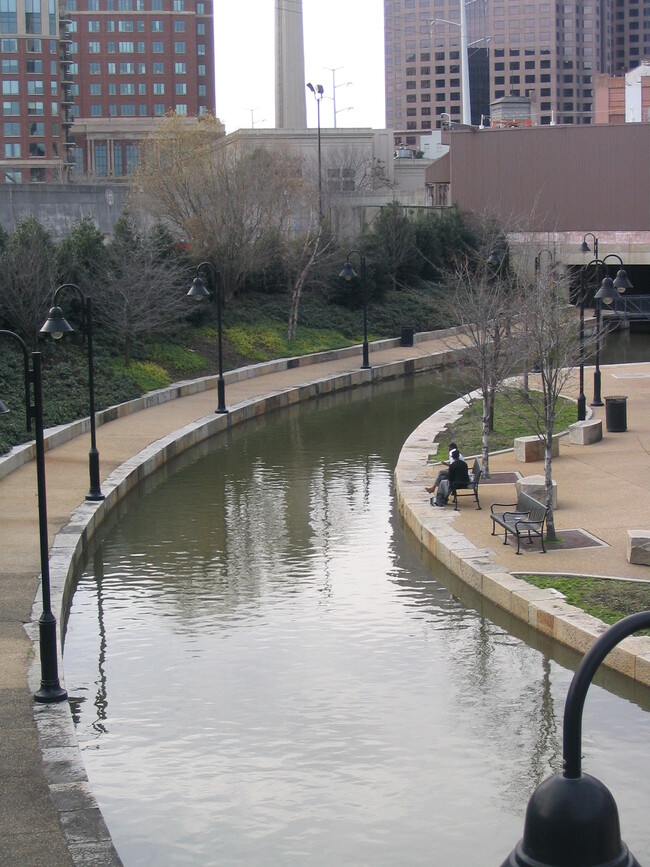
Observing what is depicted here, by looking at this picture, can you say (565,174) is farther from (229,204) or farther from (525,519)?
(525,519)

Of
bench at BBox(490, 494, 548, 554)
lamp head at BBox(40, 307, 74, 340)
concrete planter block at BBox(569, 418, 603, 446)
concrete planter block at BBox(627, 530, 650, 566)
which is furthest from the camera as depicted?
concrete planter block at BBox(569, 418, 603, 446)

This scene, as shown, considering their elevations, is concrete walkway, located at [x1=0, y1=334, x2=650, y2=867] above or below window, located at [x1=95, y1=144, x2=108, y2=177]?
below

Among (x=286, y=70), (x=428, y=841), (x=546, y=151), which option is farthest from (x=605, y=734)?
(x=286, y=70)

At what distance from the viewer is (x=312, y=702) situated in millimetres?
12789

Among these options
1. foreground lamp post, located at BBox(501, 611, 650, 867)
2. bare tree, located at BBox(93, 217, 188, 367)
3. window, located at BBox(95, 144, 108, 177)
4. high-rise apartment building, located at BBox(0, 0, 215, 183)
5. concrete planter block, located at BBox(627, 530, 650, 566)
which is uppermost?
high-rise apartment building, located at BBox(0, 0, 215, 183)

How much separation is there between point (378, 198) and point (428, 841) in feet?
188

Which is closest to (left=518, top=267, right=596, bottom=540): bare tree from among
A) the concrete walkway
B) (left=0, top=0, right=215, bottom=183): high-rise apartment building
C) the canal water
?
the concrete walkway

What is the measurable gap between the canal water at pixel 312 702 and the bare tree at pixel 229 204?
78.5 feet

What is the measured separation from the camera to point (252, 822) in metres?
10.1

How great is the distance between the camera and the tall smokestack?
260 feet

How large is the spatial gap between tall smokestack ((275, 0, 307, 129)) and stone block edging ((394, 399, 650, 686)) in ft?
198

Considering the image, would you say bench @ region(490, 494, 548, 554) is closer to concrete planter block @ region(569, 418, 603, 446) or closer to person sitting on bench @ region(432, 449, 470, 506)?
person sitting on bench @ region(432, 449, 470, 506)

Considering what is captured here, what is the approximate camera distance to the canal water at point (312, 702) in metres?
9.98

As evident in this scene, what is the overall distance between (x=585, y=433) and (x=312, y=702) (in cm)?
1454
